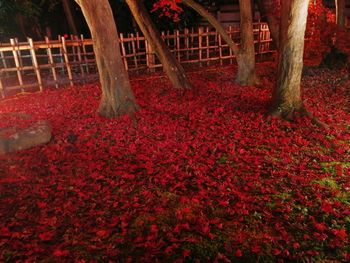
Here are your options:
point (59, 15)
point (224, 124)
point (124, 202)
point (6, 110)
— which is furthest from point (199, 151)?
point (59, 15)

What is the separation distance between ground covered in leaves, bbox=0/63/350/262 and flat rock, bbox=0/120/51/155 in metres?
0.23

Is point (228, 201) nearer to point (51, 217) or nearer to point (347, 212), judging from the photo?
point (347, 212)

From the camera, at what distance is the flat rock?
7211mm

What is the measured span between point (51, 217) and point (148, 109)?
5444mm

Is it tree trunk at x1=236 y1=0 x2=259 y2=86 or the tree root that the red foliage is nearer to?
tree trunk at x1=236 y1=0 x2=259 y2=86

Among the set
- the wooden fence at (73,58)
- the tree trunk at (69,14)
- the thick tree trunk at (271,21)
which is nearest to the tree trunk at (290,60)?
the thick tree trunk at (271,21)

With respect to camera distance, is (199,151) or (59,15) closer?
(199,151)

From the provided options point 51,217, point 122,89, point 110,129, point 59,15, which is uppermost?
point 59,15

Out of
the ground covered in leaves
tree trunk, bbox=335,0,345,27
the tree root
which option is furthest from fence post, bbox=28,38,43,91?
tree trunk, bbox=335,0,345,27

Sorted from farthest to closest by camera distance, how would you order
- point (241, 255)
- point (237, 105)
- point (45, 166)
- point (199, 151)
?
point (237, 105), point (199, 151), point (45, 166), point (241, 255)

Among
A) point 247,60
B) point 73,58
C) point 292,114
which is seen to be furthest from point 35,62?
point 292,114

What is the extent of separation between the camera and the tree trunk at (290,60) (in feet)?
27.0

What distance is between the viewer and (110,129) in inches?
335

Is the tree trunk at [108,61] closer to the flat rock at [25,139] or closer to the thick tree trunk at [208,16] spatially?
the flat rock at [25,139]
